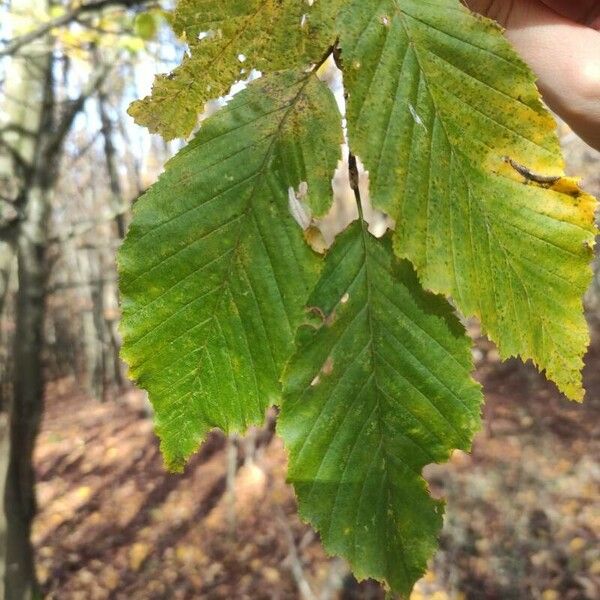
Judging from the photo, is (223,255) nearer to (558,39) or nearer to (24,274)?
(558,39)

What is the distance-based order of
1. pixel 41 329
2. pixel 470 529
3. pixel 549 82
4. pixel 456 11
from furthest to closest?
1. pixel 470 529
2. pixel 41 329
3. pixel 549 82
4. pixel 456 11

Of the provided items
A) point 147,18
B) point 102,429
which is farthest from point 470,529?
point 102,429

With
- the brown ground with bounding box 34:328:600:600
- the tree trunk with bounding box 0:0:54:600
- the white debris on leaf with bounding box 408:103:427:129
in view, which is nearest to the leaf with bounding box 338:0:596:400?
the white debris on leaf with bounding box 408:103:427:129

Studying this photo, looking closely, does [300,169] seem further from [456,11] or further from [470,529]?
[470,529]

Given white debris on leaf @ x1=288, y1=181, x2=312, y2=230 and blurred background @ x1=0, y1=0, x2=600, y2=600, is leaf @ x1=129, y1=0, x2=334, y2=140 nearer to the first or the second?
white debris on leaf @ x1=288, y1=181, x2=312, y2=230

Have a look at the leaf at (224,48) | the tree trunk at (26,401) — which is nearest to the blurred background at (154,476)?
the tree trunk at (26,401)

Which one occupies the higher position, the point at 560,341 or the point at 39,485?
the point at 39,485
